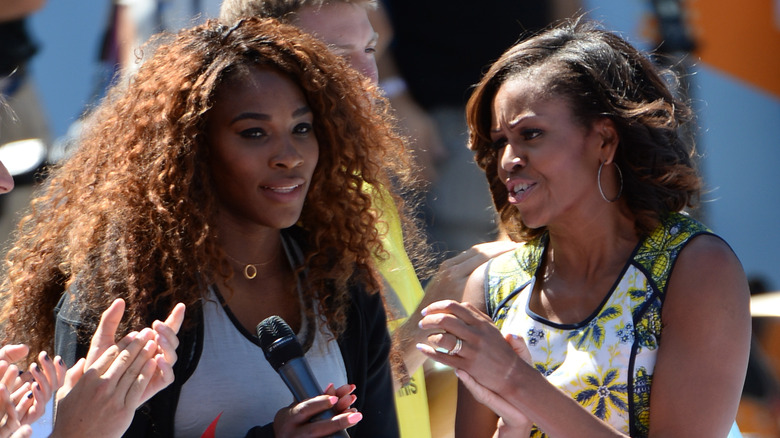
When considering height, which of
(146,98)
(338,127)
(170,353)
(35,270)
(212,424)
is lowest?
(212,424)

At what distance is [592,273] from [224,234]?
87 cm

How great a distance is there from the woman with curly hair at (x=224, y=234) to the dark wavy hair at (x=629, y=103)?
1.58ft

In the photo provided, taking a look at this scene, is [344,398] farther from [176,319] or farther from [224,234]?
[224,234]

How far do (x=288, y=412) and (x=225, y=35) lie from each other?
889 mm

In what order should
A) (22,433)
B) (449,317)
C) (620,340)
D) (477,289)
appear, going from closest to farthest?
(22,433) < (449,317) < (620,340) < (477,289)

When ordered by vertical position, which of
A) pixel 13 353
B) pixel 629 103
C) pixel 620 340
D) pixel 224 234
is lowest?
pixel 620 340

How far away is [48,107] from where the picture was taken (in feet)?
11.5

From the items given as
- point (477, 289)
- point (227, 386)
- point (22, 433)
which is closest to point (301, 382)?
point (227, 386)

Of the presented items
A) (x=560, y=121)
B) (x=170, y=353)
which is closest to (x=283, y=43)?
(x=560, y=121)

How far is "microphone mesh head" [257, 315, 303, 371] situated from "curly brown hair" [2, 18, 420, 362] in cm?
23

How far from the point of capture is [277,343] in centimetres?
169

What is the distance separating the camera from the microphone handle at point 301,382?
1.67 meters

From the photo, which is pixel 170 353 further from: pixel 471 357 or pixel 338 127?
pixel 338 127

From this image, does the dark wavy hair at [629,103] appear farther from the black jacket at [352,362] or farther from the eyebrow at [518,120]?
the black jacket at [352,362]
